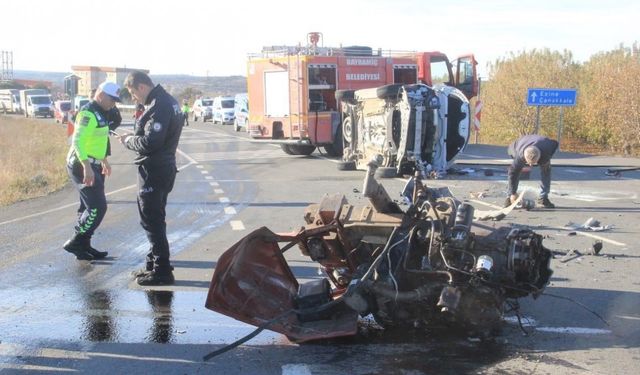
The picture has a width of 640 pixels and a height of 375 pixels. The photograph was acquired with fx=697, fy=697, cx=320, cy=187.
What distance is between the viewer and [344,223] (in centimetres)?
515

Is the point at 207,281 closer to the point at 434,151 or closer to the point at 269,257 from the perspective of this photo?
the point at 269,257

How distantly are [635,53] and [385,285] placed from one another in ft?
103

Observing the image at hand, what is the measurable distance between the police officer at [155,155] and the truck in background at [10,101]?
228 feet

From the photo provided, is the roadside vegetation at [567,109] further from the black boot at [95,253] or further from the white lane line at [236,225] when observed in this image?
the black boot at [95,253]

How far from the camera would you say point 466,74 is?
20578 millimetres

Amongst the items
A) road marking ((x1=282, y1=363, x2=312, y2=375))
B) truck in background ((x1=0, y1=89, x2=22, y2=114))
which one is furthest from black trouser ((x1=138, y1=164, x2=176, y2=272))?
truck in background ((x1=0, y1=89, x2=22, y2=114))

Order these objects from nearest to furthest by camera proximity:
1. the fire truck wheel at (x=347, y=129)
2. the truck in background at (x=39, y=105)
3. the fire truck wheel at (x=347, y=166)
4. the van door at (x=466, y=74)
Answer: the fire truck wheel at (x=347, y=166) → the fire truck wheel at (x=347, y=129) → the van door at (x=466, y=74) → the truck in background at (x=39, y=105)

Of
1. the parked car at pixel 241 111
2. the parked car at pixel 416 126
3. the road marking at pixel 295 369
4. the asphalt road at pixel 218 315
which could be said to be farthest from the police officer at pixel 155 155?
the parked car at pixel 241 111

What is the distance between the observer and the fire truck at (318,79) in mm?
19656

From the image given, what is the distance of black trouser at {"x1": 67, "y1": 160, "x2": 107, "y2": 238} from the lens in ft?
24.7

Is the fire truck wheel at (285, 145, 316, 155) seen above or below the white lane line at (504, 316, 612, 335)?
above

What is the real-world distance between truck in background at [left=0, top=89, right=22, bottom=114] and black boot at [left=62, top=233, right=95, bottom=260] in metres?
68.3

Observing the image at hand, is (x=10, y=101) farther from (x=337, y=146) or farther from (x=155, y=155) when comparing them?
(x=155, y=155)

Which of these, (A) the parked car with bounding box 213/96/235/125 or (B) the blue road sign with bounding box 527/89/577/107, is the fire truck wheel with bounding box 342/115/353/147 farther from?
(A) the parked car with bounding box 213/96/235/125
